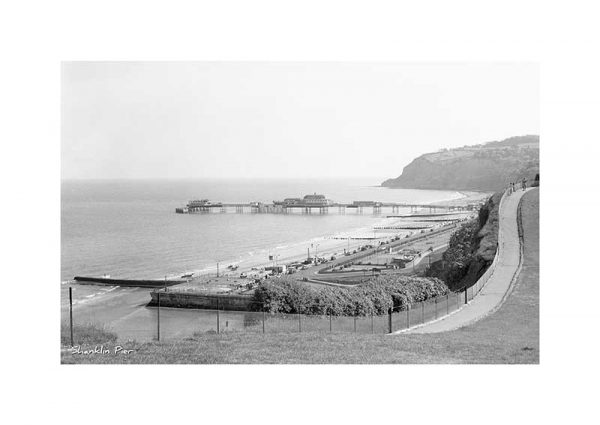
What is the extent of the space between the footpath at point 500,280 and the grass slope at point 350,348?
0.54 meters

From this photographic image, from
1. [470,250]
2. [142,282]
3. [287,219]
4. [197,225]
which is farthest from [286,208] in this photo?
[470,250]

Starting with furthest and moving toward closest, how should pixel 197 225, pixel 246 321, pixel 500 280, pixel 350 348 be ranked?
pixel 500 280 < pixel 197 225 < pixel 246 321 < pixel 350 348

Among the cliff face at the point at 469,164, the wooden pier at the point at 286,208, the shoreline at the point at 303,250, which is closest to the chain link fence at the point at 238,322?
the shoreline at the point at 303,250

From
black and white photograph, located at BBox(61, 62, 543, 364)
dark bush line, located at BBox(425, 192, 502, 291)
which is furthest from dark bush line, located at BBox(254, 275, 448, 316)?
dark bush line, located at BBox(425, 192, 502, 291)

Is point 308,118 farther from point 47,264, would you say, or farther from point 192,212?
point 47,264

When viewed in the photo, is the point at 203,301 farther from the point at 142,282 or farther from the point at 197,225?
the point at 197,225

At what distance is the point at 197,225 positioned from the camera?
12.6 m

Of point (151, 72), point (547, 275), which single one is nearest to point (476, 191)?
point (547, 275)

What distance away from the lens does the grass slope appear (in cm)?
985

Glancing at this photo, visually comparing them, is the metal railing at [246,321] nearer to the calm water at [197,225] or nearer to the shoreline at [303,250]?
the shoreline at [303,250]

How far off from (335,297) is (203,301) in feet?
8.89

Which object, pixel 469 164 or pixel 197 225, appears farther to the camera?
pixel 469 164

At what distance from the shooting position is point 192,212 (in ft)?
41.1

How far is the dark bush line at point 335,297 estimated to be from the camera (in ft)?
38.7
